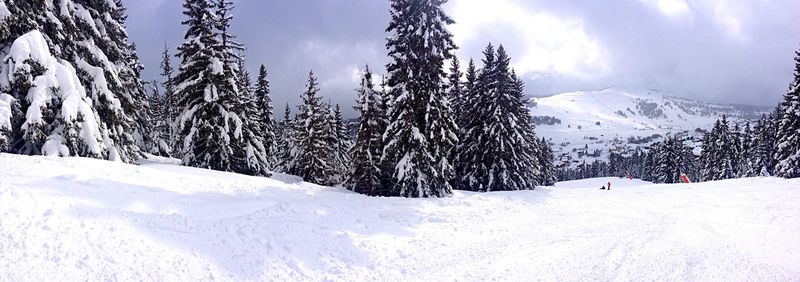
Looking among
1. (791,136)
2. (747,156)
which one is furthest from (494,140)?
(747,156)

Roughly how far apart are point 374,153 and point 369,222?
1487 centimetres

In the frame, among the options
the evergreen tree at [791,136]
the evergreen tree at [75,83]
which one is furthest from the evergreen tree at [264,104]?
the evergreen tree at [791,136]

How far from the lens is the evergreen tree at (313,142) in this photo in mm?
33844

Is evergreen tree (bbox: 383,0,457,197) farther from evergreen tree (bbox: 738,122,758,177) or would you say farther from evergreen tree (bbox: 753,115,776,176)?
evergreen tree (bbox: 738,122,758,177)

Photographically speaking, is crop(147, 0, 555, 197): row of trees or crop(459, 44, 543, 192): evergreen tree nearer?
crop(147, 0, 555, 197): row of trees

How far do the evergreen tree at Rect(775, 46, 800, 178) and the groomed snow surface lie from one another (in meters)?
21.9

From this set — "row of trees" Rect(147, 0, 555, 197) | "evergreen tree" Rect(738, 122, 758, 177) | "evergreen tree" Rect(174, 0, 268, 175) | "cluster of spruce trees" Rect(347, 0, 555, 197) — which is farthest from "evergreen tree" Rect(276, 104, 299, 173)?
"evergreen tree" Rect(738, 122, 758, 177)

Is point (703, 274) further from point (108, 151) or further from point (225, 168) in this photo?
point (225, 168)

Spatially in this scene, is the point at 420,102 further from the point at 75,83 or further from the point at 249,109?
the point at 249,109

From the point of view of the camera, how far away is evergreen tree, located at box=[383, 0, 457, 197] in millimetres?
20250

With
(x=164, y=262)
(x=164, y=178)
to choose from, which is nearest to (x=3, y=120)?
(x=164, y=178)

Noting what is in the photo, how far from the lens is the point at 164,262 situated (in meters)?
8.15

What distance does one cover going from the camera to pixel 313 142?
3425cm

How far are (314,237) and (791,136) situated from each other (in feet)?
132
